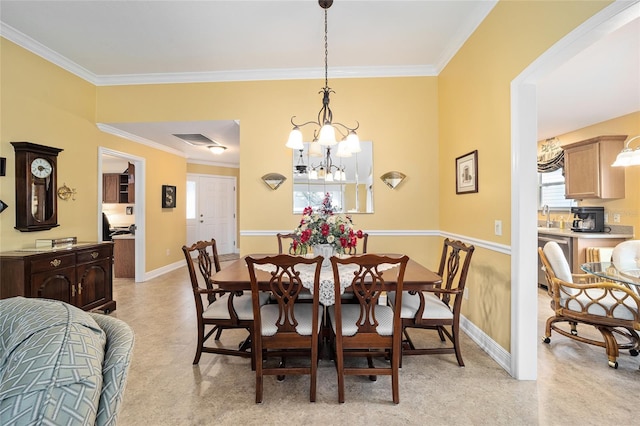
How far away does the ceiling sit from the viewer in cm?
245

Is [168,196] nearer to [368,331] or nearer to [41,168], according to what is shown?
[41,168]

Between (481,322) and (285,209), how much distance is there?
2364mm

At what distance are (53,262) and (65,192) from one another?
3.30 ft

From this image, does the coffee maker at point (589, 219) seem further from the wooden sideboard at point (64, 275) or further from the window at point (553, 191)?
the wooden sideboard at point (64, 275)

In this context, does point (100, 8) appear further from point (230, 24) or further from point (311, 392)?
point (311, 392)

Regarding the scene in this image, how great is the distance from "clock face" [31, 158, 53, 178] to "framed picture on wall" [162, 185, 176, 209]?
7.88 feet

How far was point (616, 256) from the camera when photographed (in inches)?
104

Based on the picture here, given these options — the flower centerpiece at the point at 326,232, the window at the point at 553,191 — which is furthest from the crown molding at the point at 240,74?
the window at the point at 553,191

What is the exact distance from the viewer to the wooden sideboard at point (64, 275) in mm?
2572

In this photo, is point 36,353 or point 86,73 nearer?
point 36,353

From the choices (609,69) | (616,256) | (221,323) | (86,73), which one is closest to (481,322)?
(616,256)

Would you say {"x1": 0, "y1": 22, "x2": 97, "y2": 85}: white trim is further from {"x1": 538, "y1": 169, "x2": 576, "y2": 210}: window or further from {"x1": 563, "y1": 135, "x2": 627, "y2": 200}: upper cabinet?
{"x1": 538, "y1": 169, "x2": 576, "y2": 210}: window

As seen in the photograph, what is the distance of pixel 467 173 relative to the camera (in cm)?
279

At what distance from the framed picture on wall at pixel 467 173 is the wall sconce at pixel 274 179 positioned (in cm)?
195
